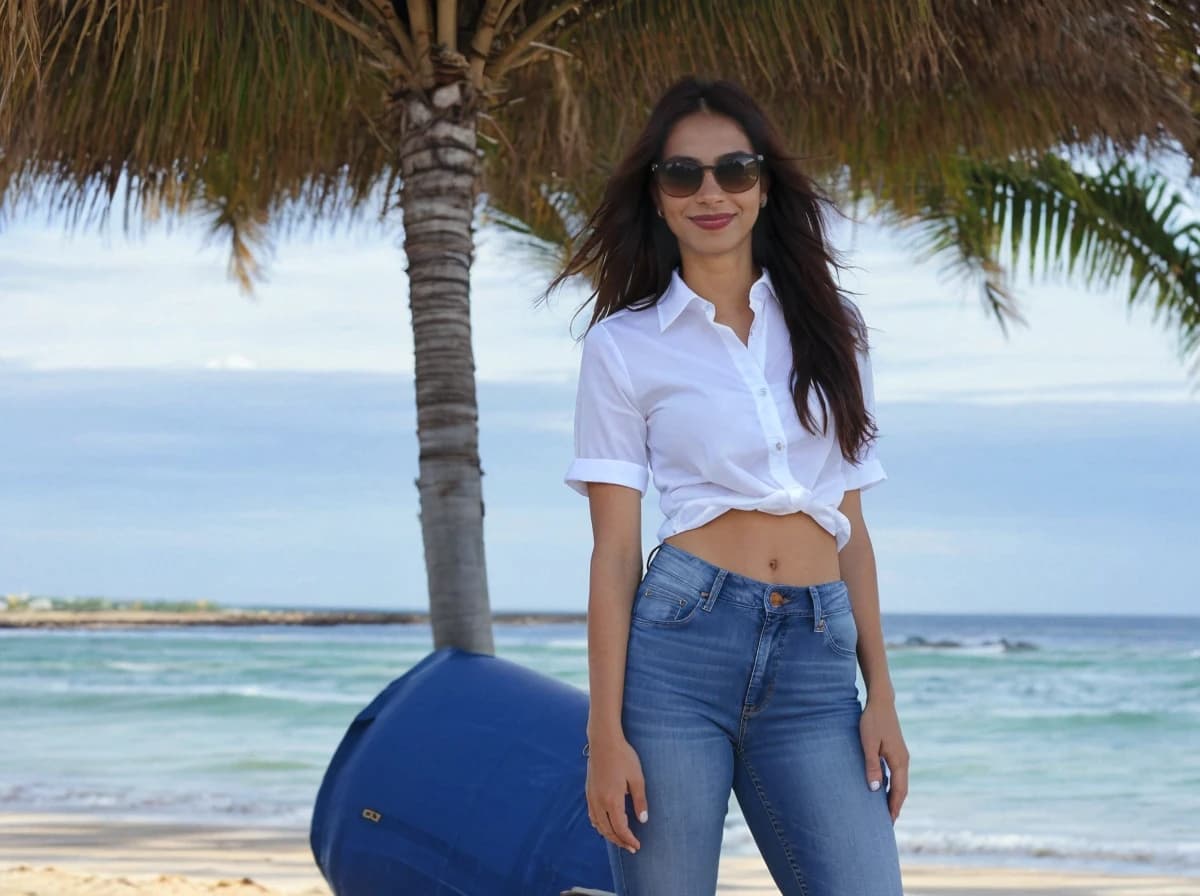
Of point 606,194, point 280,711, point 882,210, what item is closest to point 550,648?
point 280,711

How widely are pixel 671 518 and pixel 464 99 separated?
3.77 metres

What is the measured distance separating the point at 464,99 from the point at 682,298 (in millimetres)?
3572

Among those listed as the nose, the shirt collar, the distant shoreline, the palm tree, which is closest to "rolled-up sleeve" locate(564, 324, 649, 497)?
the shirt collar

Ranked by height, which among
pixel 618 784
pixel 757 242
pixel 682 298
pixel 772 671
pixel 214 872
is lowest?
pixel 214 872

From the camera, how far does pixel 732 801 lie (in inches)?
458

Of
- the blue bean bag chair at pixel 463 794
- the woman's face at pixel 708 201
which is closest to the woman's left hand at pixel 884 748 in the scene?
the woman's face at pixel 708 201

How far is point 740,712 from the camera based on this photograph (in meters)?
2.19

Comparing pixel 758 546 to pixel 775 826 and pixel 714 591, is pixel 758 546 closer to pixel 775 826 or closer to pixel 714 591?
pixel 714 591

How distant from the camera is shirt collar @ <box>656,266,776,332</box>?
2.35m

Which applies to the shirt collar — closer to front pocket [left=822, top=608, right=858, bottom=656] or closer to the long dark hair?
the long dark hair

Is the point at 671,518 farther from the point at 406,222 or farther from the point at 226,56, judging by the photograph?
the point at 226,56

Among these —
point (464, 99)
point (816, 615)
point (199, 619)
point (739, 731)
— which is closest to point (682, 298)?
point (816, 615)

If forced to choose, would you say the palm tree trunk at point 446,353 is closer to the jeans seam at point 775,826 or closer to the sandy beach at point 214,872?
the sandy beach at point 214,872

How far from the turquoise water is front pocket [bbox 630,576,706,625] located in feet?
22.3
